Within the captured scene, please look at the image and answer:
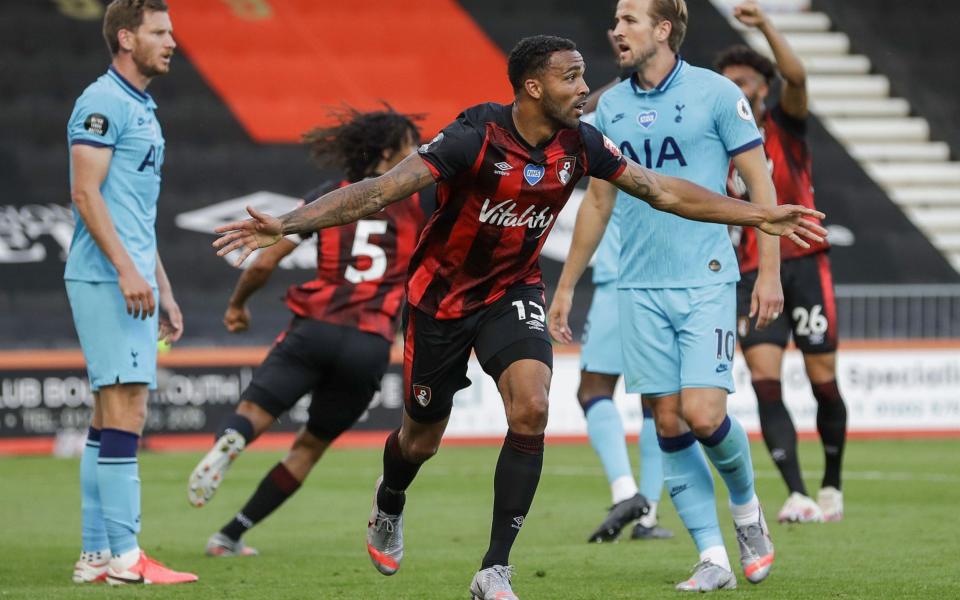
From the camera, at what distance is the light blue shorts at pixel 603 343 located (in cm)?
840

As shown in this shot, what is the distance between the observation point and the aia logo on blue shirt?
5.53m

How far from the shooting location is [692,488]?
6.39 metres

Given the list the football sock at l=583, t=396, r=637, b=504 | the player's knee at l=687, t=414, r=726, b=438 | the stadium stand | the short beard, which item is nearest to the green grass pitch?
the football sock at l=583, t=396, r=637, b=504

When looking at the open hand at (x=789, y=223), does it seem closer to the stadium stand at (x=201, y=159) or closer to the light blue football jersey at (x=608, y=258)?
the light blue football jersey at (x=608, y=258)

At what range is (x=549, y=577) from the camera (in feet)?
21.4

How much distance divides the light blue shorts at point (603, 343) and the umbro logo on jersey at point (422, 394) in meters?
2.59

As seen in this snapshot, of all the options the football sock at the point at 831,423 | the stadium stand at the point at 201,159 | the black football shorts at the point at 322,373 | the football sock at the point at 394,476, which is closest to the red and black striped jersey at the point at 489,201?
the football sock at the point at 394,476

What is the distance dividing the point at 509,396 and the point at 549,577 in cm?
125

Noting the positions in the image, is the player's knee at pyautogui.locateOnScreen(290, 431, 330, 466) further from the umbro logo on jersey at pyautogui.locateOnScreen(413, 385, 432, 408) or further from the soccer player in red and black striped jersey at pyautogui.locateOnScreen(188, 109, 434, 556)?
the umbro logo on jersey at pyautogui.locateOnScreen(413, 385, 432, 408)

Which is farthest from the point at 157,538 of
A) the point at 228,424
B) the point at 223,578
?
the point at 223,578

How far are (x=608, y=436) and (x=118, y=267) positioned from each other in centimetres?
311

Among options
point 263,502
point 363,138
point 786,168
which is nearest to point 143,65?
point 363,138

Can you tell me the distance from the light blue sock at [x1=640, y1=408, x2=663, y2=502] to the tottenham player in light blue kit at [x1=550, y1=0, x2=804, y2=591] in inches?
70.4

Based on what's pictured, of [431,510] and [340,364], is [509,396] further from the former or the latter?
[431,510]
